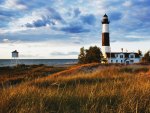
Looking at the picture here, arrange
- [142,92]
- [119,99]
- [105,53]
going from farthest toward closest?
[105,53], [142,92], [119,99]

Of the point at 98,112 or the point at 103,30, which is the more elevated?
the point at 103,30

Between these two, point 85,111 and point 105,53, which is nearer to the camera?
point 85,111

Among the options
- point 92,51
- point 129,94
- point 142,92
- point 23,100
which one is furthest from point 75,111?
point 92,51

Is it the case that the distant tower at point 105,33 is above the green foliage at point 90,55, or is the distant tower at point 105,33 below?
above

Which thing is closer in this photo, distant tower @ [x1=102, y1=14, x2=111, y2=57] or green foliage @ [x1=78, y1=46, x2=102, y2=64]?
green foliage @ [x1=78, y1=46, x2=102, y2=64]

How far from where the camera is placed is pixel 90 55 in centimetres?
6356

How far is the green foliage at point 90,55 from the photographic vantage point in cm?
6334

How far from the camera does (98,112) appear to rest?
221 inches

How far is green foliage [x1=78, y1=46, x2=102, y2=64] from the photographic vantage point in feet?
208

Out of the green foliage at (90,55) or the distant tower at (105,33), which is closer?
the green foliage at (90,55)

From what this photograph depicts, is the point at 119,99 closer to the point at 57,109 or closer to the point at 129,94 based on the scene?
the point at 129,94

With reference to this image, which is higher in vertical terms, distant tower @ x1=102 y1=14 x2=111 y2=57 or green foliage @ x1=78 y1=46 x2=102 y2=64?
distant tower @ x1=102 y1=14 x2=111 y2=57

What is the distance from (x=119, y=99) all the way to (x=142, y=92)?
833 millimetres

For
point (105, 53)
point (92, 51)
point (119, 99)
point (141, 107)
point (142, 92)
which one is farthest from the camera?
point (105, 53)
